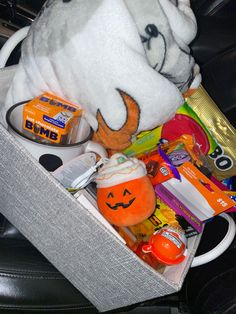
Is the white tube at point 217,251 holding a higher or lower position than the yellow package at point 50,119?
lower

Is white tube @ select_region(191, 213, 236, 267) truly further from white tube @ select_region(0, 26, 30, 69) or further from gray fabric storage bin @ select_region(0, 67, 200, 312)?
white tube @ select_region(0, 26, 30, 69)

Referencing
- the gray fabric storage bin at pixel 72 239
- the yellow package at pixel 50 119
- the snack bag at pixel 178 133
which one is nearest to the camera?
the gray fabric storage bin at pixel 72 239

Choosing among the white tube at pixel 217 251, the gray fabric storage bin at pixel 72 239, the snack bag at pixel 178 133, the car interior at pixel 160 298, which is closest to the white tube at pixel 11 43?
the gray fabric storage bin at pixel 72 239

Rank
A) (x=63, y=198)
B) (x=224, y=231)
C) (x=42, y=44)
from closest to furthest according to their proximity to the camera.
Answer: (x=63, y=198) → (x=42, y=44) → (x=224, y=231)

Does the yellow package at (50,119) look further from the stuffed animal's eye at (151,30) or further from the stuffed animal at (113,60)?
the stuffed animal's eye at (151,30)

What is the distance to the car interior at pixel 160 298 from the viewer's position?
78 centimetres

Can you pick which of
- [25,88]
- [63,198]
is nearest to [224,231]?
[63,198]

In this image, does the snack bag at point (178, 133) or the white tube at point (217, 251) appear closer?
the white tube at point (217, 251)

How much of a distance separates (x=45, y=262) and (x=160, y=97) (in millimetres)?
385

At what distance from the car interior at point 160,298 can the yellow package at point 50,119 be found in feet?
0.76

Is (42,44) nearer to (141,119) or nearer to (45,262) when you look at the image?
(141,119)

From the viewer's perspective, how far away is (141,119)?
77cm

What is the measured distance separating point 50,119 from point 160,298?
1.53ft

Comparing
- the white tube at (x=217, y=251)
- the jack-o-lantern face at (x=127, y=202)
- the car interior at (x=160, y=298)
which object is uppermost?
the jack-o-lantern face at (x=127, y=202)
